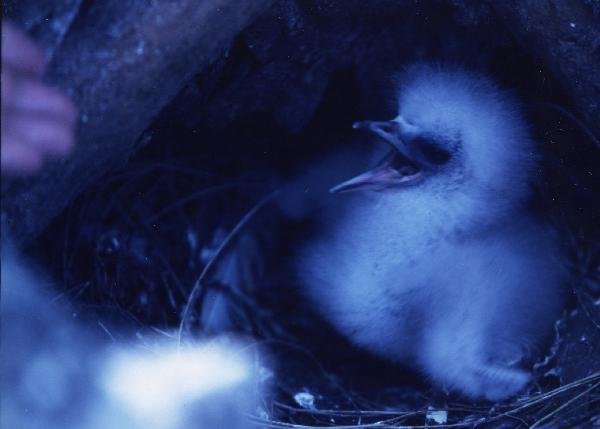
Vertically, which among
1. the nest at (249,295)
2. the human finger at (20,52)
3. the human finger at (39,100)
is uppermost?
the human finger at (20,52)

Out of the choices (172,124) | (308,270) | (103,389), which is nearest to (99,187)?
(172,124)

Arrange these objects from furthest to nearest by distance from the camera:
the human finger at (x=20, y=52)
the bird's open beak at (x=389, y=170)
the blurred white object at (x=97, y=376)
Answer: the bird's open beak at (x=389, y=170) < the blurred white object at (x=97, y=376) < the human finger at (x=20, y=52)

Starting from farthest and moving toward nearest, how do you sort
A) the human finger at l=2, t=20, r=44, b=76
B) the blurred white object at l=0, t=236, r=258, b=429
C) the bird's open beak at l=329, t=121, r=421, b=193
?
1. the bird's open beak at l=329, t=121, r=421, b=193
2. the blurred white object at l=0, t=236, r=258, b=429
3. the human finger at l=2, t=20, r=44, b=76

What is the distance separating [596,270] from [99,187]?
1207mm

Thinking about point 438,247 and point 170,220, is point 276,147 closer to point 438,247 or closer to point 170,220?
point 170,220

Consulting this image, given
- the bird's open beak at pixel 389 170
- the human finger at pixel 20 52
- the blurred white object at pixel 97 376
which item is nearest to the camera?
the human finger at pixel 20 52

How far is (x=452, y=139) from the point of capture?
131 centimetres

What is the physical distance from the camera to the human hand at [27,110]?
86cm

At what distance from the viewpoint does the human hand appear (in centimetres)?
86

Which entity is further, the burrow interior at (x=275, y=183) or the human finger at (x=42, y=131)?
the burrow interior at (x=275, y=183)

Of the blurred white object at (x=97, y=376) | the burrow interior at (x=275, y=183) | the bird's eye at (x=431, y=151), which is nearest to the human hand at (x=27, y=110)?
the blurred white object at (x=97, y=376)

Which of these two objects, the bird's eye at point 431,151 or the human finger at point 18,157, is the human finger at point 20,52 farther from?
the bird's eye at point 431,151

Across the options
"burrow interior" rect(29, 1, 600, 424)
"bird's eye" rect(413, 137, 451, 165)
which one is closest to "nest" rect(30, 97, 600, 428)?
"burrow interior" rect(29, 1, 600, 424)

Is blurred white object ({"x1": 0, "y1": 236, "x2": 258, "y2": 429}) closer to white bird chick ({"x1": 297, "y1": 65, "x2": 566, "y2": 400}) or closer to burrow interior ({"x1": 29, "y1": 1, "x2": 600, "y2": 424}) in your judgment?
burrow interior ({"x1": 29, "y1": 1, "x2": 600, "y2": 424})
